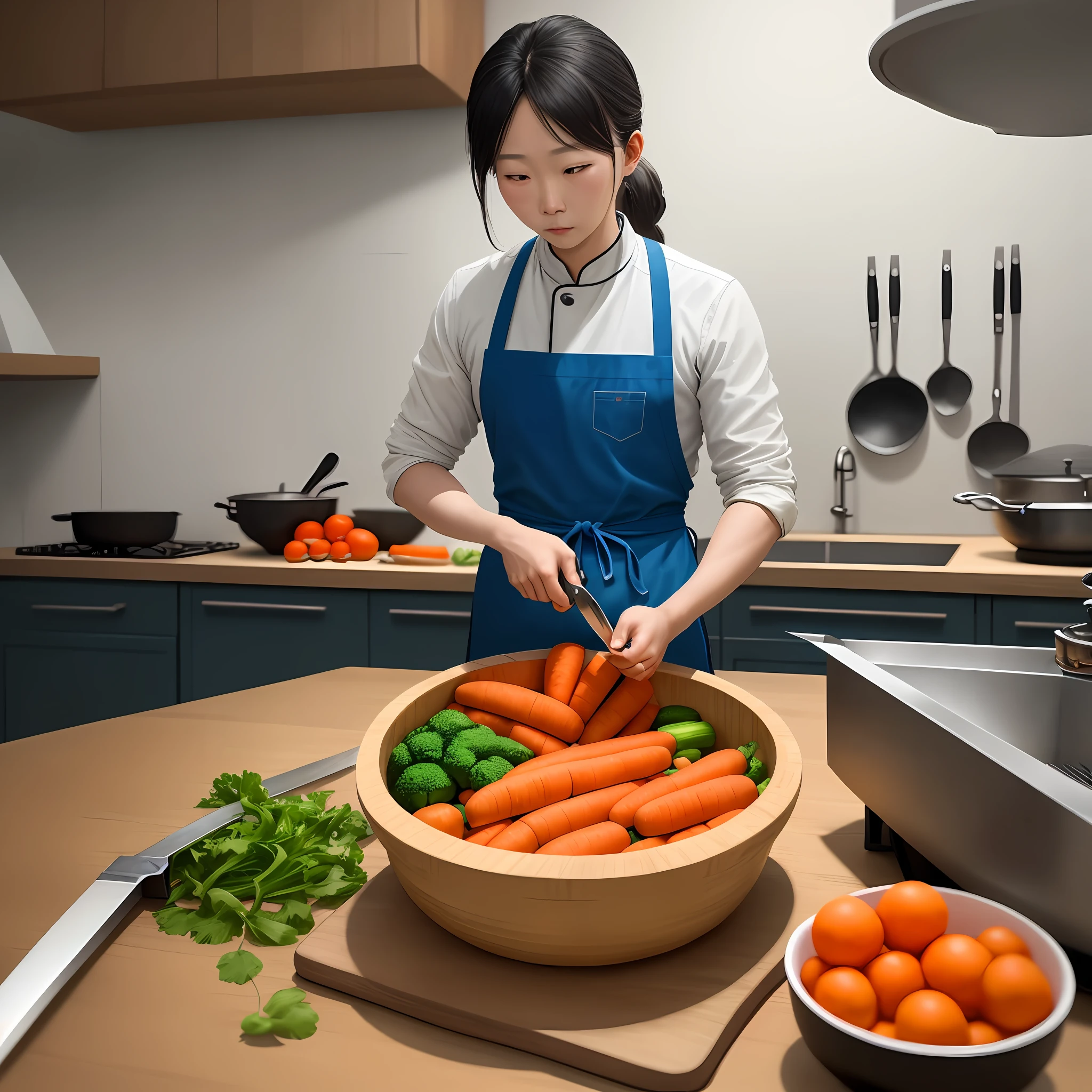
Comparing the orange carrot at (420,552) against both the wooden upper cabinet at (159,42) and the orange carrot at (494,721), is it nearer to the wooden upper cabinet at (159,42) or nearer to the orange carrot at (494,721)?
the wooden upper cabinet at (159,42)

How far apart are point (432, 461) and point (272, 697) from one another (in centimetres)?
39

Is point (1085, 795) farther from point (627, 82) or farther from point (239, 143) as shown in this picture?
point (239, 143)

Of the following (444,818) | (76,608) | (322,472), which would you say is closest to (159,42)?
(322,472)

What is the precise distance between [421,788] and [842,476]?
2.28 m

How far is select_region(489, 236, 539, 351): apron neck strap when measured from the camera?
4.12 ft

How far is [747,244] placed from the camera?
9.02ft

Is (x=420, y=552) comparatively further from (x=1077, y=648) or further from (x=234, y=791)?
(x=1077, y=648)

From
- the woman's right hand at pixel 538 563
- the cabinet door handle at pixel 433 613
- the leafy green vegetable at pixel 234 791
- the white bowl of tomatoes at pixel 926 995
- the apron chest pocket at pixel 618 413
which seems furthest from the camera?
the cabinet door handle at pixel 433 613

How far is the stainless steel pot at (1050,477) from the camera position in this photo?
2.13m

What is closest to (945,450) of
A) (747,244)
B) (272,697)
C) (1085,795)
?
(747,244)


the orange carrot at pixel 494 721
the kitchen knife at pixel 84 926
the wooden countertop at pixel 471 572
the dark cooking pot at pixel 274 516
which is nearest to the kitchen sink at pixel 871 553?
the wooden countertop at pixel 471 572

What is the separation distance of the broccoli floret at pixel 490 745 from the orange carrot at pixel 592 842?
4.3 inches

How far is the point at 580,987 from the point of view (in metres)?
0.59

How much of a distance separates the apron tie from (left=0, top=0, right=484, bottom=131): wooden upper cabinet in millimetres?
1814
